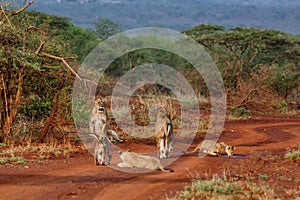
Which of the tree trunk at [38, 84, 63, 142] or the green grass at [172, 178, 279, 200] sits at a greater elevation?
the tree trunk at [38, 84, 63, 142]

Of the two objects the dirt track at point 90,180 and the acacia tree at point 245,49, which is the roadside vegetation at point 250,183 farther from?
the acacia tree at point 245,49

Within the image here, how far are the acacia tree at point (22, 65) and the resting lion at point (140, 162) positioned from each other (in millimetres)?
3356

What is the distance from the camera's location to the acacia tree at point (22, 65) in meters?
13.1

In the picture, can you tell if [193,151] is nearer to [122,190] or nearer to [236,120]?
[122,190]

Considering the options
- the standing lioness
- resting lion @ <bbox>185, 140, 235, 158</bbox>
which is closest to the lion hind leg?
the standing lioness

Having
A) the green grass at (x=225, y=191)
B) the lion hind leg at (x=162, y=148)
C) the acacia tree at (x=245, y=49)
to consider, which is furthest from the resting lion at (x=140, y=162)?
the acacia tree at (x=245, y=49)

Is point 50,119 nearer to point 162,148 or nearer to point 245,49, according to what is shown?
point 162,148

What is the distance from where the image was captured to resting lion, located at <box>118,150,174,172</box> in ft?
34.6

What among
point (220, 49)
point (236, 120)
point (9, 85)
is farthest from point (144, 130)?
point (220, 49)

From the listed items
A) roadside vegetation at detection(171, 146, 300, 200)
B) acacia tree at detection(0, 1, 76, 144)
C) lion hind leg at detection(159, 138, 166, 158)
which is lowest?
roadside vegetation at detection(171, 146, 300, 200)

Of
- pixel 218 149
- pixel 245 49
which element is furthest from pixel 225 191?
pixel 245 49

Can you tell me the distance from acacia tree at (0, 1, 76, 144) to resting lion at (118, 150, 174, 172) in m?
3.36

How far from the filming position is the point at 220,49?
38.2m

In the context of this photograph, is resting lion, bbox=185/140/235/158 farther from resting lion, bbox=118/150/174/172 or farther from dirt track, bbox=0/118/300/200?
resting lion, bbox=118/150/174/172
